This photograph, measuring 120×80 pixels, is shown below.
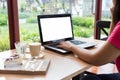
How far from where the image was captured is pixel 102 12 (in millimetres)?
3883

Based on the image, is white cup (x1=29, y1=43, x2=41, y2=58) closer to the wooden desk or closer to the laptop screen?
the wooden desk

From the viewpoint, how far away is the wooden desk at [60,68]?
107 centimetres

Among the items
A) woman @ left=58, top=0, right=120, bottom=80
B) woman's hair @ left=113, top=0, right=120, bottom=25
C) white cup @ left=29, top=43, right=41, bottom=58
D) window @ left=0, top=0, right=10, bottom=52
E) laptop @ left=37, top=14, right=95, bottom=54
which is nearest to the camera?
woman @ left=58, top=0, right=120, bottom=80

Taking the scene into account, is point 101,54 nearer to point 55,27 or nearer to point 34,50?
point 34,50

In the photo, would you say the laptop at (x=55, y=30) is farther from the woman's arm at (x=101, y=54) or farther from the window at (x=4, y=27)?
the window at (x=4, y=27)

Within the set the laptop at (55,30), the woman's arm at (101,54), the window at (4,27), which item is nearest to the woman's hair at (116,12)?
the woman's arm at (101,54)

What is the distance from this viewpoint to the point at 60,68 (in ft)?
3.98

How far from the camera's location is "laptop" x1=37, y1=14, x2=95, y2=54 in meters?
1.68

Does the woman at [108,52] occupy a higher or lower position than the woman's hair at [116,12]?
lower

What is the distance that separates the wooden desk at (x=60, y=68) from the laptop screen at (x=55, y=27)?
21 centimetres

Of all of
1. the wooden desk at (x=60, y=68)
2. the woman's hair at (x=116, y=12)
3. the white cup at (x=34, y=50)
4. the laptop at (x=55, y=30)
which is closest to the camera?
the wooden desk at (x=60, y=68)

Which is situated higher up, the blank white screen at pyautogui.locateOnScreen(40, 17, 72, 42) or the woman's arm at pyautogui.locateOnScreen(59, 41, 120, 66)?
the blank white screen at pyautogui.locateOnScreen(40, 17, 72, 42)

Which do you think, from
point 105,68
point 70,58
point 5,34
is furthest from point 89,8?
point 70,58

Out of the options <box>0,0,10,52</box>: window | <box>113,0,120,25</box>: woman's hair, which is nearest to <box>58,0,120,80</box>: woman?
<box>113,0,120,25</box>: woman's hair
